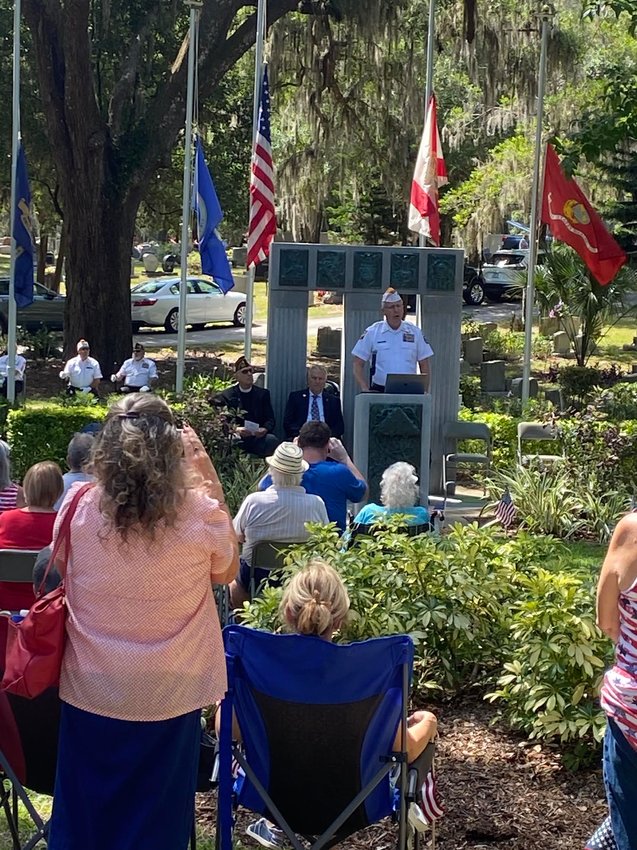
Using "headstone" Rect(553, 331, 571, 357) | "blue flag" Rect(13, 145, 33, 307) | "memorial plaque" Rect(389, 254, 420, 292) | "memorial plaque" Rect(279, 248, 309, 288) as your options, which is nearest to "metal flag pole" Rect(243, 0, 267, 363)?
"blue flag" Rect(13, 145, 33, 307)

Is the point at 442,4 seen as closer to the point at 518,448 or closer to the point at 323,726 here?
the point at 518,448

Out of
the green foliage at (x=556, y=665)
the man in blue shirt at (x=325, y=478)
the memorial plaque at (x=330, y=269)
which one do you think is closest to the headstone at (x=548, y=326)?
the memorial plaque at (x=330, y=269)

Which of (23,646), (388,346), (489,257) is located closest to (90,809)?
(23,646)

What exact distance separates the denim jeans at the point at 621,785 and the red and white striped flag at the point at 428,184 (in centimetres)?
1162

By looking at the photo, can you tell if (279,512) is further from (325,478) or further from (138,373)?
(138,373)

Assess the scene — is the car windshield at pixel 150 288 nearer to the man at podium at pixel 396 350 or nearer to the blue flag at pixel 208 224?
the blue flag at pixel 208 224

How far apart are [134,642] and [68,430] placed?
9.41m

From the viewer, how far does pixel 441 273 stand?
1242 centimetres

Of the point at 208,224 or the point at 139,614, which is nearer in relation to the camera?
the point at 139,614

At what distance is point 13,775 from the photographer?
376cm

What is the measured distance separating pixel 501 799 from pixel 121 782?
1908 mm

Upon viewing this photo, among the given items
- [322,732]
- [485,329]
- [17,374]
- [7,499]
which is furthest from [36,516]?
[485,329]

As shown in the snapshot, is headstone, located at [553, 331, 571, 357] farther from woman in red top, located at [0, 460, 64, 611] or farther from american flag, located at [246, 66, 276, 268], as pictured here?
woman in red top, located at [0, 460, 64, 611]

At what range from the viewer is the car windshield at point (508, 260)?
125 feet
